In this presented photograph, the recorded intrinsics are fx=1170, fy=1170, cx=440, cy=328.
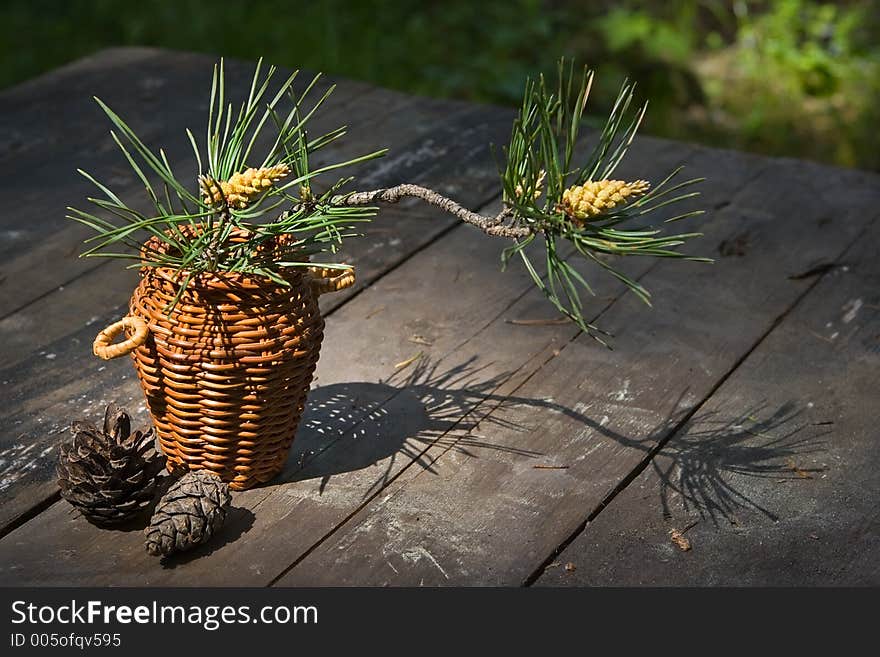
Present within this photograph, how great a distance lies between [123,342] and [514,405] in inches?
19.9

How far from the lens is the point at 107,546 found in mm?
1180

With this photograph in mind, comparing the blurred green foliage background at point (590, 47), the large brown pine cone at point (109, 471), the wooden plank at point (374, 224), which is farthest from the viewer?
the blurred green foliage background at point (590, 47)

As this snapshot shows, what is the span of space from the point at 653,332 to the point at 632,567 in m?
0.49

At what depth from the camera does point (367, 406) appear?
1416 millimetres

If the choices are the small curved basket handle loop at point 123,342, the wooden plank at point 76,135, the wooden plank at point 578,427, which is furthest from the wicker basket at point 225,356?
the wooden plank at point 76,135

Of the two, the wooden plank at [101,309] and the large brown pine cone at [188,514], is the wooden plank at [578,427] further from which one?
the wooden plank at [101,309]

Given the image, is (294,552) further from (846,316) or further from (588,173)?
(846,316)

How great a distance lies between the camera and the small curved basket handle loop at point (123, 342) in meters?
1.13

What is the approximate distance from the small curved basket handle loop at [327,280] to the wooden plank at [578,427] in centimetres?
24

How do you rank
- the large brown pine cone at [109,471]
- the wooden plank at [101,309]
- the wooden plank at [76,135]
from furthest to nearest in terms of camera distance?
the wooden plank at [76,135], the wooden plank at [101,309], the large brown pine cone at [109,471]

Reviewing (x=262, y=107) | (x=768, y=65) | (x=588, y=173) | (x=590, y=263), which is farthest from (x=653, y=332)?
(x=768, y=65)

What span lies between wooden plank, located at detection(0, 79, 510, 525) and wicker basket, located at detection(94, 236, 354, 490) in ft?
0.66

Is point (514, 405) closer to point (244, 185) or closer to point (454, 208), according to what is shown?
point (454, 208)

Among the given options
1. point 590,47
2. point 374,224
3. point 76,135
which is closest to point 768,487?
point 374,224
